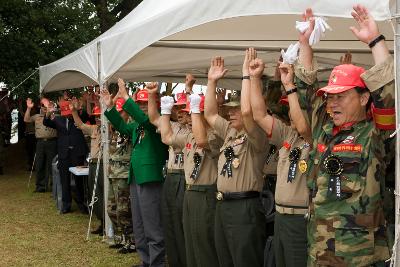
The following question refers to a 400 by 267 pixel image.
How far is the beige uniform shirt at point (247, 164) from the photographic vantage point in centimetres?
464

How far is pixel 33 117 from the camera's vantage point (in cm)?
1449

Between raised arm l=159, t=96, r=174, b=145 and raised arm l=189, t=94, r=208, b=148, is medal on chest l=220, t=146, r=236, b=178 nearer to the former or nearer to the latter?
raised arm l=189, t=94, r=208, b=148

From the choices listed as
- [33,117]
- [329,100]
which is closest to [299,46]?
[329,100]

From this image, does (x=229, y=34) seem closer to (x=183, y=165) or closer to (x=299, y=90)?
(x=183, y=165)

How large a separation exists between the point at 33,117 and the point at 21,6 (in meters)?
3.49

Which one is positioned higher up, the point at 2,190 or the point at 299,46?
the point at 299,46

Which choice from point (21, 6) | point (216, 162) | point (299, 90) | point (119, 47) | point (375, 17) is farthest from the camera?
point (21, 6)

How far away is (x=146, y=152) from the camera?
6520 mm

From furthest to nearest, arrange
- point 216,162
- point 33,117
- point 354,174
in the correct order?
point 33,117 < point 216,162 < point 354,174

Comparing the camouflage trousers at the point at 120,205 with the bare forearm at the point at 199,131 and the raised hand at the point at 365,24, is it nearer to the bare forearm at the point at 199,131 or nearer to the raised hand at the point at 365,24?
the bare forearm at the point at 199,131

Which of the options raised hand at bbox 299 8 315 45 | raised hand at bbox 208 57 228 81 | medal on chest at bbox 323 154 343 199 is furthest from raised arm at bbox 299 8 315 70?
raised hand at bbox 208 57 228 81

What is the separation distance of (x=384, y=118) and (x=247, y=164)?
1.69 metres

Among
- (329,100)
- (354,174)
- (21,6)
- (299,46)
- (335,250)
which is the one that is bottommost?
(335,250)

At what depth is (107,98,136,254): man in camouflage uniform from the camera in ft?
24.6
